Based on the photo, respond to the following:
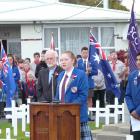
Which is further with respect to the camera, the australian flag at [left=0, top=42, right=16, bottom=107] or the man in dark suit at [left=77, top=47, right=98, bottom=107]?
the australian flag at [left=0, top=42, right=16, bottom=107]

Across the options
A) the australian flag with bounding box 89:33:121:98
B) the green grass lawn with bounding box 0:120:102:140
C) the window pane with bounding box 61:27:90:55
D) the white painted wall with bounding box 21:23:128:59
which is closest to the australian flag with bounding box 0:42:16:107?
the green grass lawn with bounding box 0:120:102:140

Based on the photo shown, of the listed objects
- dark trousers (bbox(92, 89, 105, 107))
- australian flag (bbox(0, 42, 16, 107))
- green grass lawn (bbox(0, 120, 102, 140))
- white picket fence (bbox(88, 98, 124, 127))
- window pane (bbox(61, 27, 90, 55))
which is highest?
window pane (bbox(61, 27, 90, 55))

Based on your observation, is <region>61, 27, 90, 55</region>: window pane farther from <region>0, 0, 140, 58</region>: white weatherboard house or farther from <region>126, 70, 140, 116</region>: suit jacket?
<region>126, 70, 140, 116</region>: suit jacket

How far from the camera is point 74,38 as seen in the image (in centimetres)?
2997

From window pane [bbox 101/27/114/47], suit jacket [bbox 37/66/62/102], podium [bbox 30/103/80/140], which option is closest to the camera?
podium [bbox 30/103/80/140]

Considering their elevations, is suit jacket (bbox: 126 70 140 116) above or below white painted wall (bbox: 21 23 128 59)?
below

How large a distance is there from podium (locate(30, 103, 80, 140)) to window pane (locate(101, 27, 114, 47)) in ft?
64.7

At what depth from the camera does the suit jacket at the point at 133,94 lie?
1012 cm

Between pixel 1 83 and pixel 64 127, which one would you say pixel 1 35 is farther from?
pixel 64 127

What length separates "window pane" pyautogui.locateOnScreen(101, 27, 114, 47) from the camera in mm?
29281

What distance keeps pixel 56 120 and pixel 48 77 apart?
6.39ft

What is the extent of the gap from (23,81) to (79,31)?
916 cm

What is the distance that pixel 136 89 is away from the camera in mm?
10133

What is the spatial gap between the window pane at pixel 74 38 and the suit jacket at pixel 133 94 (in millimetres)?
19296
